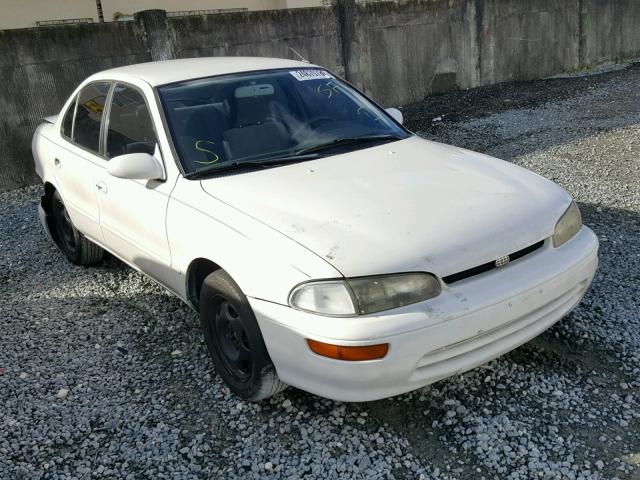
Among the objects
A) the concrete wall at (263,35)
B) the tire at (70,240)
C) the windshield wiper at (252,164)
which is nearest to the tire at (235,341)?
the windshield wiper at (252,164)

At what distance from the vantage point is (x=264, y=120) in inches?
147

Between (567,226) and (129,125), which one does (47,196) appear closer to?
(129,125)

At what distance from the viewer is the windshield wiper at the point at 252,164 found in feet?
11.1

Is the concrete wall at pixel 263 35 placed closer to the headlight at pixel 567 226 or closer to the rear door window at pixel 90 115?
the rear door window at pixel 90 115

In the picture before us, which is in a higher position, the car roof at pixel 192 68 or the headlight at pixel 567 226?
Result: the car roof at pixel 192 68

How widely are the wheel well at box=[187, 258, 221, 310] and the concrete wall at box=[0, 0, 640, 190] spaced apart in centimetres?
570

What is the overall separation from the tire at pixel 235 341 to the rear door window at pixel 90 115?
1.70 m

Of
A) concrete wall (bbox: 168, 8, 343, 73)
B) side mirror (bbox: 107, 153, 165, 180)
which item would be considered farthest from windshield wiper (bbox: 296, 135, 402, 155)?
concrete wall (bbox: 168, 8, 343, 73)

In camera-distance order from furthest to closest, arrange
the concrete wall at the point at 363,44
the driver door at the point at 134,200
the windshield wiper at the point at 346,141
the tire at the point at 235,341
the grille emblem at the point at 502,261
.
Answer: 1. the concrete wall at the point at 363,44
2. the windshield wiper at the point at 346,141
3. the driver door at the point at 134,200
4. the tire at the point at 235,341
5. the grille emblem at the point at 502,261

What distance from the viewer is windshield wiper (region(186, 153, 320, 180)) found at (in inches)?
133

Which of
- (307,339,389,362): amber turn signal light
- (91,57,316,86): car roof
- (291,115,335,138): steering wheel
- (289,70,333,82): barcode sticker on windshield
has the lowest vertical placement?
(307,339,389,362): amber turn signal light

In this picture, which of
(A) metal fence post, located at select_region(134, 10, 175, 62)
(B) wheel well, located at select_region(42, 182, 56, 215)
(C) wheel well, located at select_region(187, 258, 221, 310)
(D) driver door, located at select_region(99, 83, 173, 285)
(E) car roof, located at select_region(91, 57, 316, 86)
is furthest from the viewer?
(A) metal fence post, located at select_region(134, 10, 175, 62)

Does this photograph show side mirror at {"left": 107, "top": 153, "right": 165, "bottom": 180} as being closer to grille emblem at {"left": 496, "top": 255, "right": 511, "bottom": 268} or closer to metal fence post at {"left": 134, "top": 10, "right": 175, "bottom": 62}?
grille emblem at {"left": 496, "top": 255, "right": 511, "bottom": 268}

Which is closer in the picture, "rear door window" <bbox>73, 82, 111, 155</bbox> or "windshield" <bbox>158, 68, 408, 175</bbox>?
"windshield" <bbox>158, 68, 408, 175</bbox>
